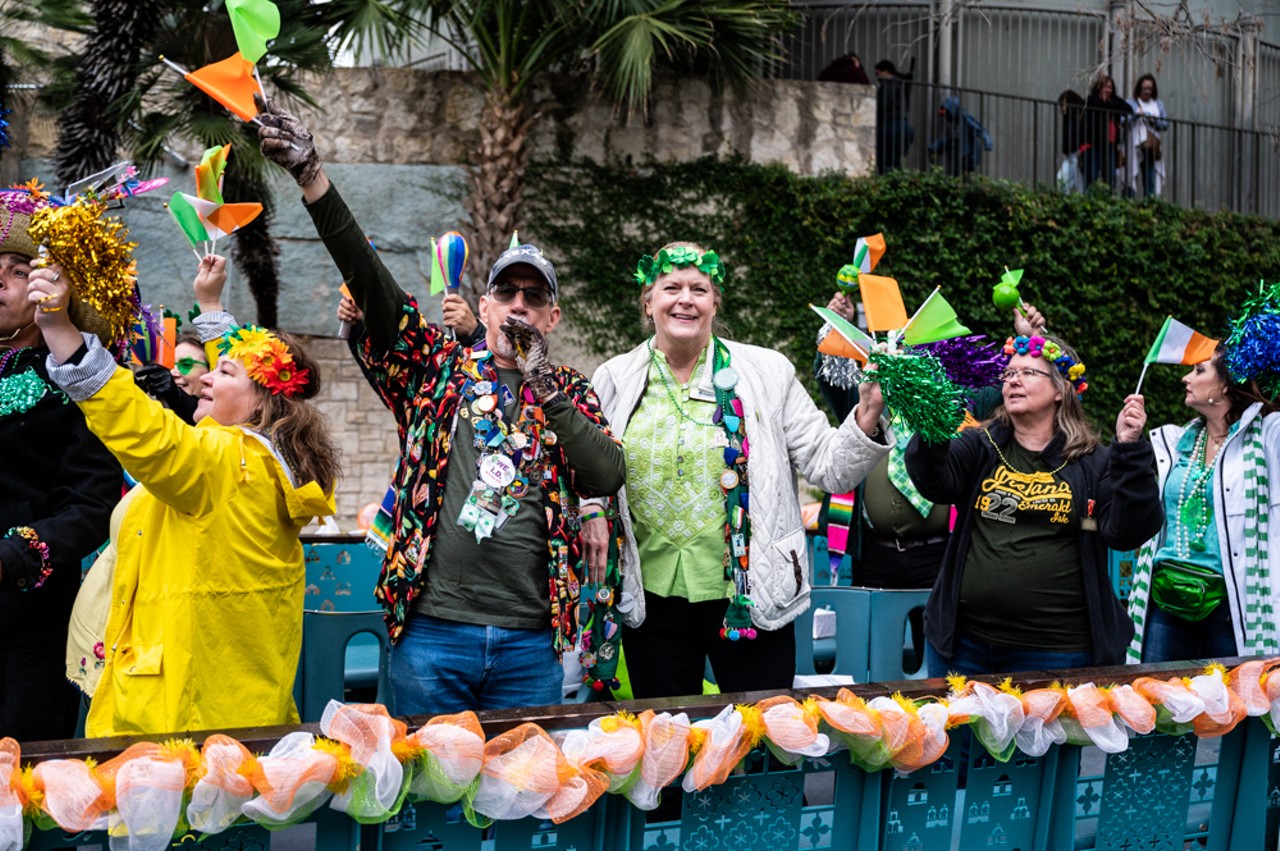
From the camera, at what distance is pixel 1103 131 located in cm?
1348

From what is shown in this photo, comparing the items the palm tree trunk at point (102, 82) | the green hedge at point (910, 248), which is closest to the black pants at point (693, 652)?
the palm tree trunk at point (102, 82)

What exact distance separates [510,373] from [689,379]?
2.07 ft

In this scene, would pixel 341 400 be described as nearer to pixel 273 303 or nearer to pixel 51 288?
pixel 273 303

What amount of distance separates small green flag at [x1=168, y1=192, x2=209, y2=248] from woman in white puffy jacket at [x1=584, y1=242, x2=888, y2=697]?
51.4 inches

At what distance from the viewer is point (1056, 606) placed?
147 inches

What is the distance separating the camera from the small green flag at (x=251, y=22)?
2.82 m

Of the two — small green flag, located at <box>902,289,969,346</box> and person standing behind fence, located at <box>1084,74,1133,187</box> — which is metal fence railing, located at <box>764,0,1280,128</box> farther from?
small green flag, located at <box>902,289,969,346</box>

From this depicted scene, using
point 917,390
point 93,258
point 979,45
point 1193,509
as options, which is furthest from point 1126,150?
point 93,258

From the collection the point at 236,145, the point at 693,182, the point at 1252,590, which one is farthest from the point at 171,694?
the point at 693,182

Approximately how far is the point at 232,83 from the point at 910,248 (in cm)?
1013

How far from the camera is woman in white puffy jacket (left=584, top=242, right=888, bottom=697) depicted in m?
3.23

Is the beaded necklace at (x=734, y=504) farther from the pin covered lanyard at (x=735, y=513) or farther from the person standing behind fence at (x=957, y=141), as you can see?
the person standing behind fence at (x=957, y=141)

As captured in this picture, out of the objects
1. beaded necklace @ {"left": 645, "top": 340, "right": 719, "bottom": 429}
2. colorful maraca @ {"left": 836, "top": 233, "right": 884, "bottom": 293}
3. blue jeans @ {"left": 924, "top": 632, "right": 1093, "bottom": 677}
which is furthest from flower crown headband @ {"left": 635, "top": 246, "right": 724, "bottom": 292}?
colorful maraca @ {"left": 836, "top": 233, "right": 884, "bottom": 293}

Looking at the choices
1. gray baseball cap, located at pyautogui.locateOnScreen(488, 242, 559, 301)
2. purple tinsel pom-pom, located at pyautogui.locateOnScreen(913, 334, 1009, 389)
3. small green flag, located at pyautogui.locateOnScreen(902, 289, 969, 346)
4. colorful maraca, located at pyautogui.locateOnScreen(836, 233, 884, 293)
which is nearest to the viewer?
gray baseball cap, located at pyautogui.locateOnScreen(488, 242, 559, 301)
